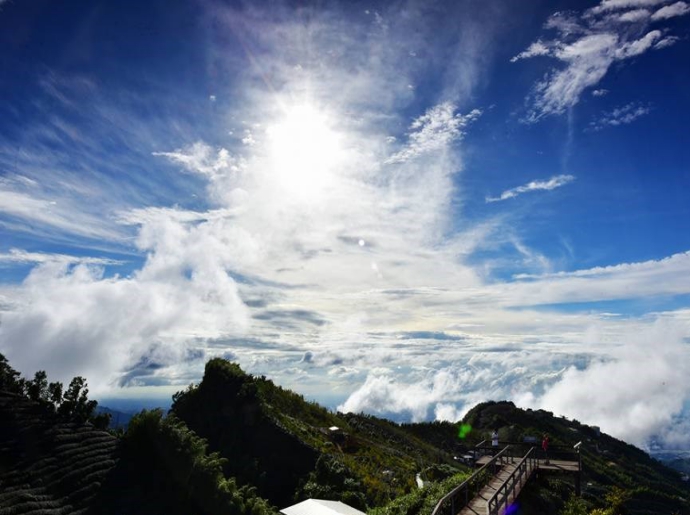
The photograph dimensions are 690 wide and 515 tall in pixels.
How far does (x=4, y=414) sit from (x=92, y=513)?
496cm

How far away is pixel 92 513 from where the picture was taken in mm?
16250

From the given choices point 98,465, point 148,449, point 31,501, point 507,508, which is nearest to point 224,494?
point 148,449

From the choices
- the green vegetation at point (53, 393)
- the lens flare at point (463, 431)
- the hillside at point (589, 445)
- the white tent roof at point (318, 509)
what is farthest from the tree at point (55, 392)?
the lens flare at point (463, 431)

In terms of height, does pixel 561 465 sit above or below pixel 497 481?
above

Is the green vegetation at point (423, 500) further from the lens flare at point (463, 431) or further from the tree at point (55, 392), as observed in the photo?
the lens flare at point (463, 431)

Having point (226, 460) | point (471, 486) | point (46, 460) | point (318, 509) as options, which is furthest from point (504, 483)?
point (46, 460)

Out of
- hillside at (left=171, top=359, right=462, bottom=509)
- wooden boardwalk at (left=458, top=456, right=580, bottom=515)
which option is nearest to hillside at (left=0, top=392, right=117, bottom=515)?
wooden boardwalk at (left=458, top=456, right=580, bottom=515)

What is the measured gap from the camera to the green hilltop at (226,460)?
55.8 ft

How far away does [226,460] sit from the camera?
2303 cm

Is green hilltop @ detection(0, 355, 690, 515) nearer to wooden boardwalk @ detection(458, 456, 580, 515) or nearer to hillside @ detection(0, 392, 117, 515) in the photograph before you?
hillside @ detection(0, 392, 117, 515)

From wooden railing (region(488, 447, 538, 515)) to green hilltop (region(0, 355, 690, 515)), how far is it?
0.89 metres

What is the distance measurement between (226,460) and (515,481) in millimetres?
13056

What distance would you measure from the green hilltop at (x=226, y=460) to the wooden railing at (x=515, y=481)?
0.89 metres

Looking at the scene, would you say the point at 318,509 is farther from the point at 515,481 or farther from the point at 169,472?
the point at 515,481
